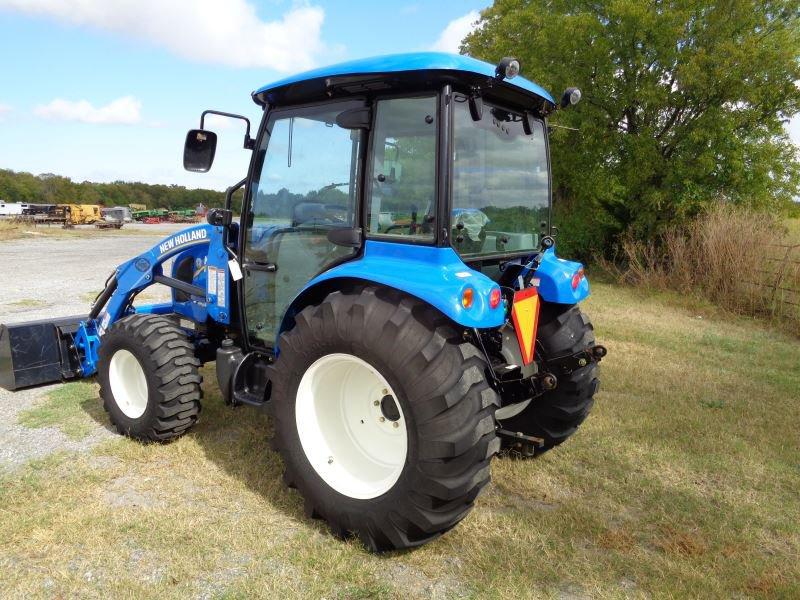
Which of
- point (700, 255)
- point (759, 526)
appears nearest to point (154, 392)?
point (759, 526)

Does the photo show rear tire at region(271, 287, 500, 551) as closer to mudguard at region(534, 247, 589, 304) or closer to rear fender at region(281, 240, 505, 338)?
rear fender at region(281, 240, 505, 338)

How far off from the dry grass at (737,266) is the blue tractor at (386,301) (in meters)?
7.41

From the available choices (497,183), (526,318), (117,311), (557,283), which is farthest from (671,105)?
(117,311)

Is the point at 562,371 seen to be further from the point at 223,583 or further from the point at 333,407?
the point at 223,583

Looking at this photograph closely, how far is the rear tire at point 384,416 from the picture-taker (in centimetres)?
250

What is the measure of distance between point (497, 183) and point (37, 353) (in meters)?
4.05

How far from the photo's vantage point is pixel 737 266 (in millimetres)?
10273

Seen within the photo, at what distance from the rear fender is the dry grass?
822 centimetres

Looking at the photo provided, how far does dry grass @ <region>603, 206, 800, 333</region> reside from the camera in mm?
9539

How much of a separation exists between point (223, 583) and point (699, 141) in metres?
14.0

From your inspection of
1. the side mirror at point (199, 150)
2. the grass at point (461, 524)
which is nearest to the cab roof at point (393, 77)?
the side mirror at point (199, 150)

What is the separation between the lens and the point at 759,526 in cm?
317

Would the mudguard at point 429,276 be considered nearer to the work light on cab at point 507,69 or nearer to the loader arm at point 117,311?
the work light on cab at point 507,69

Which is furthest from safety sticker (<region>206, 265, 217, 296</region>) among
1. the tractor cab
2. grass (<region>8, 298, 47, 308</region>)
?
grass (<region>8, 298, 47, 308</region>)
